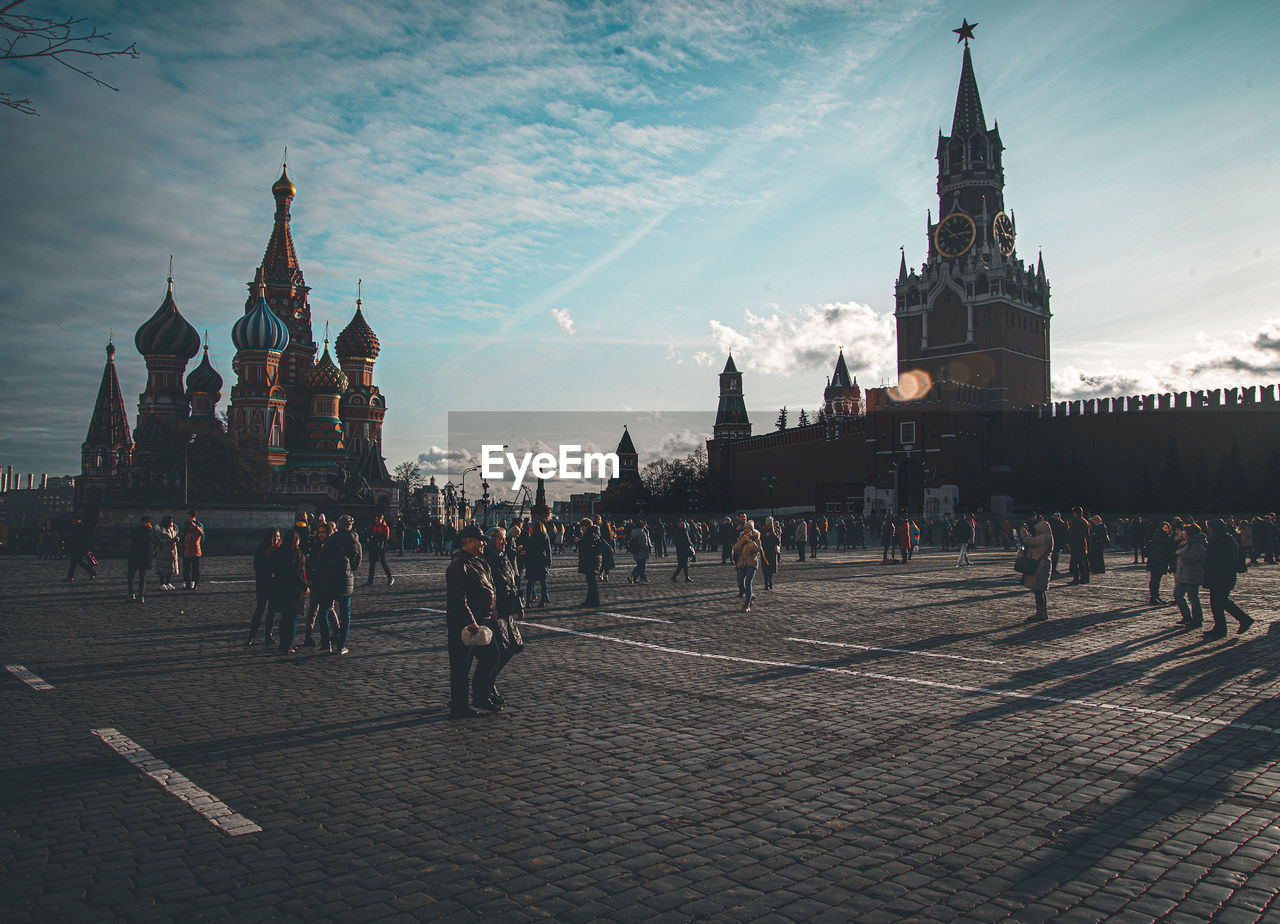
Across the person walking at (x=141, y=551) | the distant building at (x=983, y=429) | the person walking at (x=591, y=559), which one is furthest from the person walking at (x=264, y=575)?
the distant building at (x=983, y=429)

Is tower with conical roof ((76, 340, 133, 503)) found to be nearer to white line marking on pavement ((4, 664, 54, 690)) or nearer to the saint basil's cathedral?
the saint basil's cathedral

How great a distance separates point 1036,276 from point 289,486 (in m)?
64.1

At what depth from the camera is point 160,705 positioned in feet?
21.5

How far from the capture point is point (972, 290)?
7138cm

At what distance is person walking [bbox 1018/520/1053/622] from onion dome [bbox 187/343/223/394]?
72.3 metres

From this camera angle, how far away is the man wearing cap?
6.08m

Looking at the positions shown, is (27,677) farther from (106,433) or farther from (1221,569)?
(106,433)

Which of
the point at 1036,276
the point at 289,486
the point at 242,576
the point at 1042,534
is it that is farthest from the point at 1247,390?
the point at 289,486

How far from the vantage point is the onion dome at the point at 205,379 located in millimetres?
71125

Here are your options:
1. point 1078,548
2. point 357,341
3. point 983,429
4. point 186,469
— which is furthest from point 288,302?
point 1078,548

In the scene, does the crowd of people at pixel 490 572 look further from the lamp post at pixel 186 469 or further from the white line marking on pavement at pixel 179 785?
the lamp post at pixel 186 469

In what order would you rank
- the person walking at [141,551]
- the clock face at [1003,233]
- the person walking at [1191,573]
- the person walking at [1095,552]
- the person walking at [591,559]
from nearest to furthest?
the person walking at [1191,573] → the person walking at [591,559] → the person walking at [141,551] → the person walking at [1095,552] → the clock face at [1003,233]

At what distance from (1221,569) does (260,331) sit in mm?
67610

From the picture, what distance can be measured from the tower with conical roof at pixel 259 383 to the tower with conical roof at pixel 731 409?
49536 mm
